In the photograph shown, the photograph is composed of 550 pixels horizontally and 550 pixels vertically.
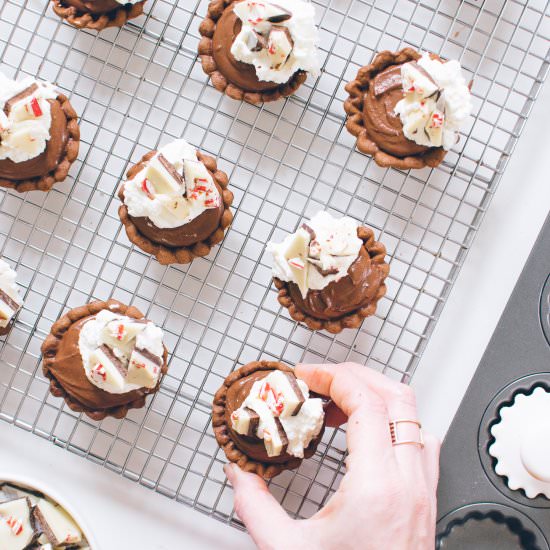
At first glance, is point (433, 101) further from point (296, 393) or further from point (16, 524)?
point (16, 524)

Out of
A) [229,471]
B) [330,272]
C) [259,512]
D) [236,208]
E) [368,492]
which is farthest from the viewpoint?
[236,208]

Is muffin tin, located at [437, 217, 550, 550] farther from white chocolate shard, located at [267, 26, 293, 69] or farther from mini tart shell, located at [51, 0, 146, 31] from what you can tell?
mini tart shell, located at [51, 0, 146, 31]

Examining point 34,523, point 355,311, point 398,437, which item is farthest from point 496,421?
point 34,523

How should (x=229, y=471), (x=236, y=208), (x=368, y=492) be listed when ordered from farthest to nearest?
1. (x=236, y=208)
2. (x=229, y=471)
3. (x=368, y=492)

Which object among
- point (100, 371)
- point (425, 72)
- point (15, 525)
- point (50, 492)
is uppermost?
point (425, 72)

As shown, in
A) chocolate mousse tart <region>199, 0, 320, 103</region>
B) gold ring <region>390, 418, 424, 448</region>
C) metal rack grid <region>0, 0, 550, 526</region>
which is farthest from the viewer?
metal rack grid <region>0, 0, 550, 526</region>

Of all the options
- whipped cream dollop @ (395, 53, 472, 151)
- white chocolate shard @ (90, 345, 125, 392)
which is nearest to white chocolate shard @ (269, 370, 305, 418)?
white chocolate shard @ (90, 345, 125, 392)
